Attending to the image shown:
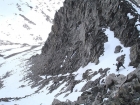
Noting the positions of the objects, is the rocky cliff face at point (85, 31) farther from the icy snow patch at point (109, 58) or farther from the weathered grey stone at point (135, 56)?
the icy snow patch at point (109, 58)

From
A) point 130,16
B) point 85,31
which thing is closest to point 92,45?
point 85,31

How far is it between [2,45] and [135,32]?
139m

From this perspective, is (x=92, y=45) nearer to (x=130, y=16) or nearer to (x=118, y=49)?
(x=118, y=49)

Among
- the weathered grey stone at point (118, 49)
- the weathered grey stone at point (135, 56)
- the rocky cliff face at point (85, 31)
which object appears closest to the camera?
the weathered grey stone at point (135, 56)

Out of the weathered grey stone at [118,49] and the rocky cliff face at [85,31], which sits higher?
the rocky cliff face at [85,31]

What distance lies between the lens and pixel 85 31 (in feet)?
145

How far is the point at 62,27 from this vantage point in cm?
5672

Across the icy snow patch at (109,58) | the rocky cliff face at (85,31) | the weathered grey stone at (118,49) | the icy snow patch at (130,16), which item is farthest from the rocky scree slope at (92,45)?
the weathered grey stone at (118,49)

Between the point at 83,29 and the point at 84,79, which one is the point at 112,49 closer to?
the point at 84,79

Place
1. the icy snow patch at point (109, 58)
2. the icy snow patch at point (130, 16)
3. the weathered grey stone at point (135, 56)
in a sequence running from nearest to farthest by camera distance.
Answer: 1. the weathered grey stone at point (135, 56)
2. the icy snow patch at point (109, 58)
3. the icy snow patch at point (130, 16)

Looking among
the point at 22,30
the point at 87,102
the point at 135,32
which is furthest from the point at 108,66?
the point at 22,30

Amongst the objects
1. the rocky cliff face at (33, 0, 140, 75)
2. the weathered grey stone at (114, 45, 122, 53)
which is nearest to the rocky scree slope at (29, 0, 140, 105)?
the rocky cliff face at (33, 0, 140, 75)

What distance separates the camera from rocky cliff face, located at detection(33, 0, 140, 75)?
3640cm

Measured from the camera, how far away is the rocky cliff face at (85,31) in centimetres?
3640
